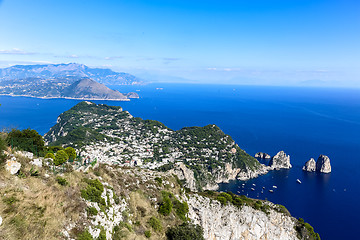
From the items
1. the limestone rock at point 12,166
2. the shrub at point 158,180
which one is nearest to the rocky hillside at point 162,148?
the shrub at point 158,180

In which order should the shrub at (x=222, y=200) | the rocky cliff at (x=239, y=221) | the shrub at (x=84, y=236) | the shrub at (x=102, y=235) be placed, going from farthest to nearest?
the shrub at (x=222, y=200)
the rocky cliff at (x=239, y=221)
the shrub at (x=102, y=235)
the shrub at (x=84, y=236)

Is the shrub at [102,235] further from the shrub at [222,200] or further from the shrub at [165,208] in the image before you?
the shrub at [222,200]

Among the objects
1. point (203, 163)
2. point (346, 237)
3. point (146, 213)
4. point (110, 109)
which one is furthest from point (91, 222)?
point (110, 109)

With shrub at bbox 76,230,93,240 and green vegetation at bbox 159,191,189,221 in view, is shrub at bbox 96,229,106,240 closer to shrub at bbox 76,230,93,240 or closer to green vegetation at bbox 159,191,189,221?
shrub at bbox 76,230,93,240

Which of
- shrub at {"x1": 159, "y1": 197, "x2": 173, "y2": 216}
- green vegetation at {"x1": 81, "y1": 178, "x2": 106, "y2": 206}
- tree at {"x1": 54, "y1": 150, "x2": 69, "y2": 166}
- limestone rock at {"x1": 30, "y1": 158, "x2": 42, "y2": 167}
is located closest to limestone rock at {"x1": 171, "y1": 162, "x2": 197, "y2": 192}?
shrub at {"x1": 159, "y1": 197, "x2": 173, "y2": 216}

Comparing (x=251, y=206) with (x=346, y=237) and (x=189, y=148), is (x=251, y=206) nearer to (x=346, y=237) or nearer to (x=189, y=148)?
(x=346, y=237)

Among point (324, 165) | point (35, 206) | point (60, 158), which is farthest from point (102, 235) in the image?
point (324, 165)

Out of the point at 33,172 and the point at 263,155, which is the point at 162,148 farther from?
the point at 33,172
